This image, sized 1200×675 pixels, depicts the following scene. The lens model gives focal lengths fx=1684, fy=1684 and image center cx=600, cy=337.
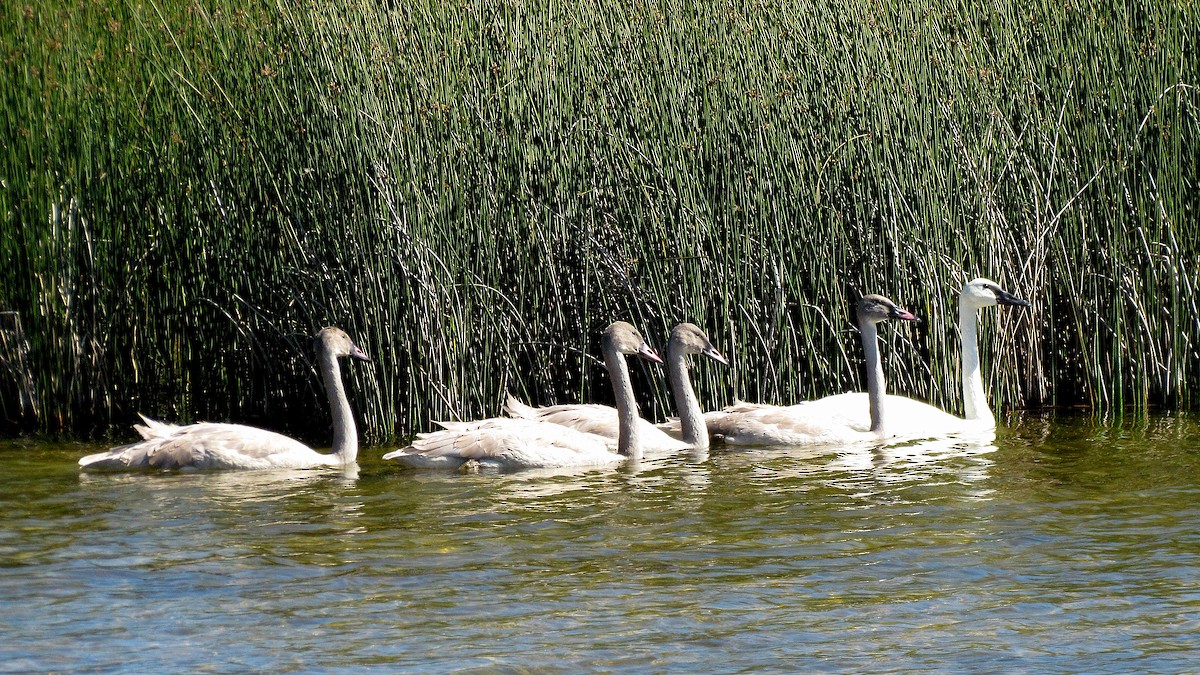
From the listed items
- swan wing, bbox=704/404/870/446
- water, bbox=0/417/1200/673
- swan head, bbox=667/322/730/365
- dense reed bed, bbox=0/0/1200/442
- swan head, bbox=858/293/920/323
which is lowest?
water, bbox=0/417/1200/673

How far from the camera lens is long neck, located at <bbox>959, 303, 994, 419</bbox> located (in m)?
10.6

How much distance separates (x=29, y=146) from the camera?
11391mm

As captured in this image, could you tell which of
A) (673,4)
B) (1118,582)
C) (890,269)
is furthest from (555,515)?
(673,4)

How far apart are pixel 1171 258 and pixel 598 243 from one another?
3746mm

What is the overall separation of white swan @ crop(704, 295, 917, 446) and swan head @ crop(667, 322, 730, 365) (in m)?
0.45

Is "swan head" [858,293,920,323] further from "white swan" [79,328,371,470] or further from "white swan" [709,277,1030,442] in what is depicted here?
"white swan" [79,328,371,470]

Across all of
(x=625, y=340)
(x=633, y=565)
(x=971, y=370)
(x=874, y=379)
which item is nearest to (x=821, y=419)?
(x=874, y=379)

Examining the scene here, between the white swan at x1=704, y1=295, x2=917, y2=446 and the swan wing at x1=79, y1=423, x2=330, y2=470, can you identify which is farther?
the white swan at x1=704, y1=295, x2=917, y2=446

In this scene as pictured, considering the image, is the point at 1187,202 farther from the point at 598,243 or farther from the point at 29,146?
the point at 29,146

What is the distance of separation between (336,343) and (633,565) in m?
3.50

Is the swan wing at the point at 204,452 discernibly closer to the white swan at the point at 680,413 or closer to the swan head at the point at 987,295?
the white swan at the point at 680,413

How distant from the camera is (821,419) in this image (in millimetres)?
10203

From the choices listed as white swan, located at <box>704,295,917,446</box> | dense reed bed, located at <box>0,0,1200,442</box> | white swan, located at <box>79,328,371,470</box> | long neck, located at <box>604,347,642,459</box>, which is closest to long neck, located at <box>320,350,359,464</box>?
white swan, located at <box>79,328,371,470</box>

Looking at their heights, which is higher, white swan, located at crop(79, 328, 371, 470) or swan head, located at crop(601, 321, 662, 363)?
swan head, located at crop(601, 321, 662, 363)
